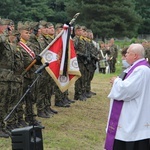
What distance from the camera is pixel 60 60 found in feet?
32.5

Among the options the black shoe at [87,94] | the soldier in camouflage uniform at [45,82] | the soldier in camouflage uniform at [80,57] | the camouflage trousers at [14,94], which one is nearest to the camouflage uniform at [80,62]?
the soldier in camouflage uniform at [80,57]

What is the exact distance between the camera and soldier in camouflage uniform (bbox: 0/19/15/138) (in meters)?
7.95

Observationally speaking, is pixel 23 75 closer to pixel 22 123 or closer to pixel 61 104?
pixel 22 123

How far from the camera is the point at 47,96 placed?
1038 cm

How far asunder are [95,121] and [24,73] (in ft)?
8.31

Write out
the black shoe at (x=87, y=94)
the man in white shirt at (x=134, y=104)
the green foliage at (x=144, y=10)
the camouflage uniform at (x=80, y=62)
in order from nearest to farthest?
the man in white shirt at (x=134, y=104) < the camouflage uniform at (x=80, y=62) < the black shoe at (x=87, y=94) < the green foliage at (x=144, y=10)

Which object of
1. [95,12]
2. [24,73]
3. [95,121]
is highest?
[95,12]

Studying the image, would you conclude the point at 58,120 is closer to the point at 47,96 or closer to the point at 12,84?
the point at 47,96

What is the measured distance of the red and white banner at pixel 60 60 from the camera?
9.65 meters

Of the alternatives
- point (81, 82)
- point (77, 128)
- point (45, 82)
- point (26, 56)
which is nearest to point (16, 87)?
point (26, 56)

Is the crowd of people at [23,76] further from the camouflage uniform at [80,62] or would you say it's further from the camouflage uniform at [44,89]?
the camouflage uniform at [80,62]

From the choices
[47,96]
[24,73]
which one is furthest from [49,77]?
[24,73]

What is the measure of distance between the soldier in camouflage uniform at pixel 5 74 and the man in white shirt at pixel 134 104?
2.61 metres

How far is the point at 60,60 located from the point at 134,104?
4.21 m
